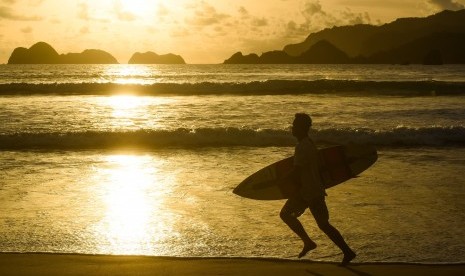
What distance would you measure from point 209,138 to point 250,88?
70.8 ft

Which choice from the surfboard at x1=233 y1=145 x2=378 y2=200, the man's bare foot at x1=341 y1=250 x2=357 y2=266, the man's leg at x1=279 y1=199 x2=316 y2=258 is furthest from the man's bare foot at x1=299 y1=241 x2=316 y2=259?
the surfboard at x1=233 y1=145 x2=378 y2=200

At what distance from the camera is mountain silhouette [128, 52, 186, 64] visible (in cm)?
17012

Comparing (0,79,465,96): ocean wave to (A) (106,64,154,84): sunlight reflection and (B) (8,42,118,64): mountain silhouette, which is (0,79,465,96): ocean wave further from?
(B) (8,42,118,64): mountain silhouette

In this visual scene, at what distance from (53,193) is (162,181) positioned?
7.27ft

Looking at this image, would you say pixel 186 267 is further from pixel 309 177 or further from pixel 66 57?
pixel 66 57

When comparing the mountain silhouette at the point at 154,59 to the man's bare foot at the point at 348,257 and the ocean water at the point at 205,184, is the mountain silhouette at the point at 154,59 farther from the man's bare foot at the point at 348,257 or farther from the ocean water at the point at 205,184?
the man's bare foot at the point at 348,257

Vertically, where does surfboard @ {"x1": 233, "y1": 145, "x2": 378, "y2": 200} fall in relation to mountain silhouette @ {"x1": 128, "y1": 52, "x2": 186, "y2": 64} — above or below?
below

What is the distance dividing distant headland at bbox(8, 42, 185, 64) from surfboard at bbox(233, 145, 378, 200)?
156 metres

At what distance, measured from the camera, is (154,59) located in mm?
175500

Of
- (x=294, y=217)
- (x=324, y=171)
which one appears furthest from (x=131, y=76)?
(x=294, y=217)

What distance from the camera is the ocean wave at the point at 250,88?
40.4 meters

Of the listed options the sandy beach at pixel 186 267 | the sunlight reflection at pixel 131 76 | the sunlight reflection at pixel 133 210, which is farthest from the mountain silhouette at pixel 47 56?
the sandy beach at pixel 186 267

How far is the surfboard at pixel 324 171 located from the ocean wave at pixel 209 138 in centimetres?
1018


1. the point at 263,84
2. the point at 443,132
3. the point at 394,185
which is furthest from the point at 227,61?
the point at 394,185
